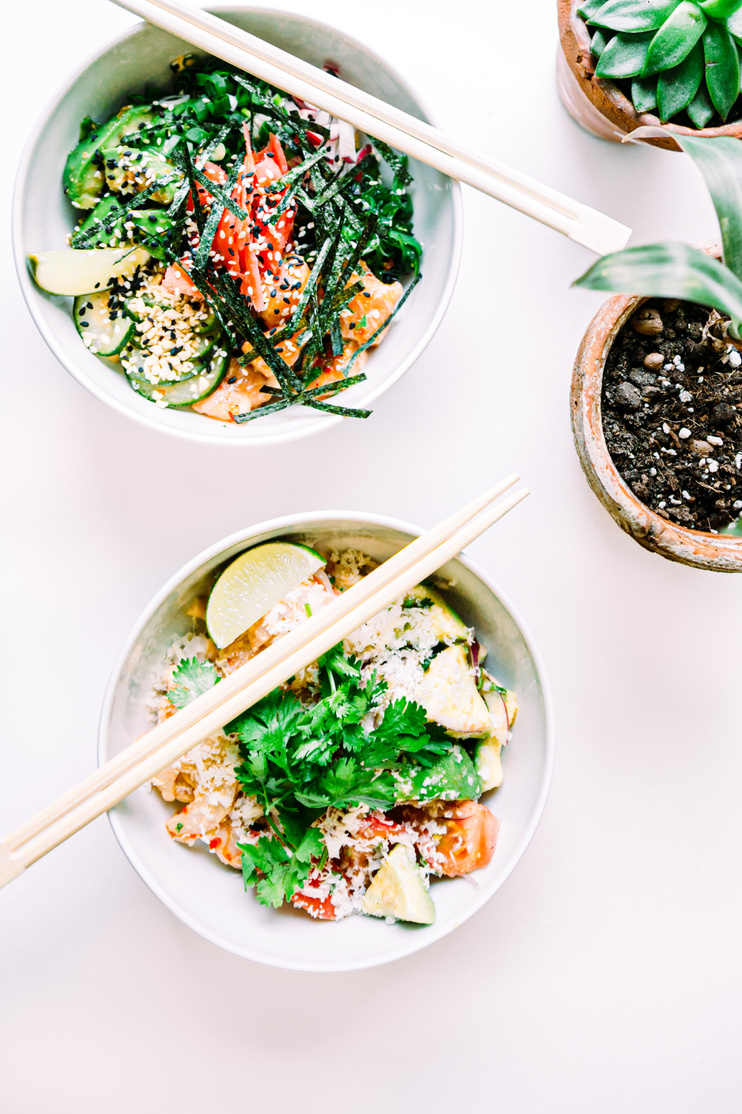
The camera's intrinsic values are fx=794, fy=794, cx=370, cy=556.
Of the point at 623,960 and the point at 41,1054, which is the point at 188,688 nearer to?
the point at 41,1054

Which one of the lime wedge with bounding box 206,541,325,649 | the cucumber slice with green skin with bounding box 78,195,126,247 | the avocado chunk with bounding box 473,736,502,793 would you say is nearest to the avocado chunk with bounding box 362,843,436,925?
the avocado chunk with bounding box 473,736,502,793

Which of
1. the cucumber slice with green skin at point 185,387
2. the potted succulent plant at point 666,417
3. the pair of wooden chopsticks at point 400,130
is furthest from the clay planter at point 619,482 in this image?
the cucumber slice with green skin at point 185,387

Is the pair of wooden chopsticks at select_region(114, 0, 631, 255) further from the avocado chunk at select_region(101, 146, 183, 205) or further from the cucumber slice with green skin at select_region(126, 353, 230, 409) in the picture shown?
the cucumber slice with green skin at select_region(126, 353, 230, 409)

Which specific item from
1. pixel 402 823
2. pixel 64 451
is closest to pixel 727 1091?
pixel 402 823

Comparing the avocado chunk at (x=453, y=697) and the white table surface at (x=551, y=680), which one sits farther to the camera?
the white table surface at (x=551, y=680)

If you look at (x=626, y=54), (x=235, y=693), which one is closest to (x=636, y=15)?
(x=626, y=54)

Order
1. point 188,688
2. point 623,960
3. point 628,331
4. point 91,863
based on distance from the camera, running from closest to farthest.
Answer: point 188,688 < point 628,331 < point 91,863 < point 623,960

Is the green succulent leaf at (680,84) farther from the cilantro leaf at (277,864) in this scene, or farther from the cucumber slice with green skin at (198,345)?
the cilantro leaf at (277,864)
